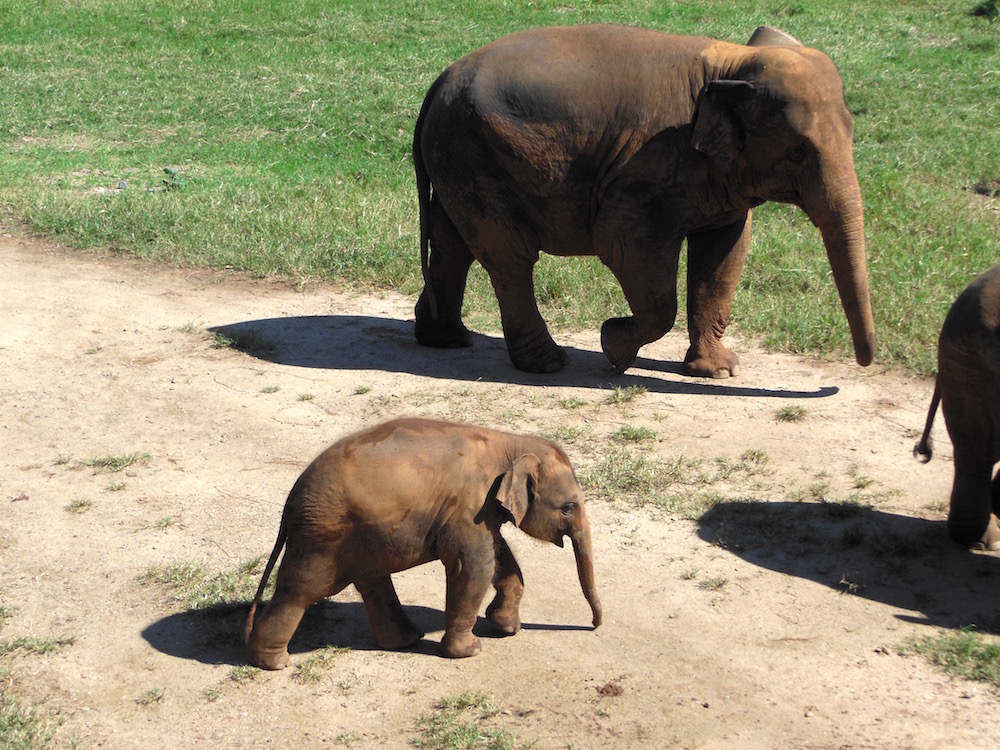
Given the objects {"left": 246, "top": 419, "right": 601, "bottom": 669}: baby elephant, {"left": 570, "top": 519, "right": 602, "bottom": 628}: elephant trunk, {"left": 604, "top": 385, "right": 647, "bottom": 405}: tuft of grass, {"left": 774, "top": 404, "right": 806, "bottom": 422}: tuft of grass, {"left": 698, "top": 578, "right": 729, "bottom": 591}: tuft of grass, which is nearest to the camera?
{"left": 246, "top": 419, "right": 601, "bottom": 669}: baby elephant

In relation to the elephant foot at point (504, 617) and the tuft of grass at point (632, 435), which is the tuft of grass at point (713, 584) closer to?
Result: the elephant foot at point (504, 617)

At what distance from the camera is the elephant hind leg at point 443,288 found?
846cm

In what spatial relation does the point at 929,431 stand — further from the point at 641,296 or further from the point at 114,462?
the point at 114,462

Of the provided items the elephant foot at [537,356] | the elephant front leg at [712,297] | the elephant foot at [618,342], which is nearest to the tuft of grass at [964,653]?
the elephant foot at [618,342]

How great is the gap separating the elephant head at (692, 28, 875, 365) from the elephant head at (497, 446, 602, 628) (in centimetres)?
319

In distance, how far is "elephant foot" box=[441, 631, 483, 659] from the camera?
4898 mm

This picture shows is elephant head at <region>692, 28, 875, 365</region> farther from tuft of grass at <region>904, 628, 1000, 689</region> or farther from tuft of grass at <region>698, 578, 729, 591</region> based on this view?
tuft of grass at <region>904, 628, 1000, 689</region>

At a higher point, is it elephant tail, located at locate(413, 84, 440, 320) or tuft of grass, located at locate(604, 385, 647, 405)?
elephant tail, located at locate(413, 84, 440, 320)

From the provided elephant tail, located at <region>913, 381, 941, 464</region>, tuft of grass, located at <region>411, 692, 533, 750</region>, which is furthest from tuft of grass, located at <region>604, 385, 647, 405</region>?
tuft of grass, located at <region>411, 692, 533, 750</region>

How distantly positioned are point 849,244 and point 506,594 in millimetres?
3396

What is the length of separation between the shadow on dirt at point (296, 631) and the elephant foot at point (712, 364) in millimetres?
3285

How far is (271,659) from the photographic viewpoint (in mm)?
4812

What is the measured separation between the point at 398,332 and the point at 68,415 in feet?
8.31

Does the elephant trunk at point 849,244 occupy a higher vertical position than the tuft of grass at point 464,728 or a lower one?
higher
